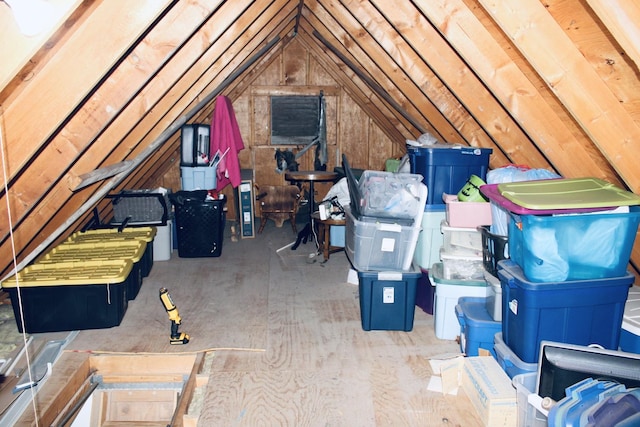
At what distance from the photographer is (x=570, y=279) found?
2.34m

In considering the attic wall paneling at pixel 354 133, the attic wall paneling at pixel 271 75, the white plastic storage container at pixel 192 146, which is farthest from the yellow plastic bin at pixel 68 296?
the attic wall paneling at pixel 354 133

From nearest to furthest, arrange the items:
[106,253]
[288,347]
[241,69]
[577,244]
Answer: [577,244] → [288,347] → [106,253] → [241,69]

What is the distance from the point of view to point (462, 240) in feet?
10.6

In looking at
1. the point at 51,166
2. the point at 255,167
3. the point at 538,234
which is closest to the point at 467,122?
the point at 538,234

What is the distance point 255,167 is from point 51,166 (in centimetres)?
425

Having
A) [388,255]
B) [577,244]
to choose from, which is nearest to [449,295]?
[388,255]

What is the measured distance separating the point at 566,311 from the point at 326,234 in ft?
8.82

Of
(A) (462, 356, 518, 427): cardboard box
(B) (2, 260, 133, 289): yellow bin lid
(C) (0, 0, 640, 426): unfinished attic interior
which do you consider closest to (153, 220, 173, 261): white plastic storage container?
(C) (0, 0, 640, 426): unfinished attic interior

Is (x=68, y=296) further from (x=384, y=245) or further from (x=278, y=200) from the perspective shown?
(x=278, y=200)

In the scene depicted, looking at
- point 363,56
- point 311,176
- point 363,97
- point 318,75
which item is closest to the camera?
point 363,56

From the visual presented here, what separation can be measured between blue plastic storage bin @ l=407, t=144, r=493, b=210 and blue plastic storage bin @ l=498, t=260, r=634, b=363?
3.89ft

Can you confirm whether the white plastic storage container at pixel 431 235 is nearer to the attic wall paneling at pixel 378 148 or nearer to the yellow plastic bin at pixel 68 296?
the yellow plastic bin at pixel 68 296

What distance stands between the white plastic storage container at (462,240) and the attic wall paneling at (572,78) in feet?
3.69

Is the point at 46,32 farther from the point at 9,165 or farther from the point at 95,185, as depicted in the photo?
the point at 95,185
